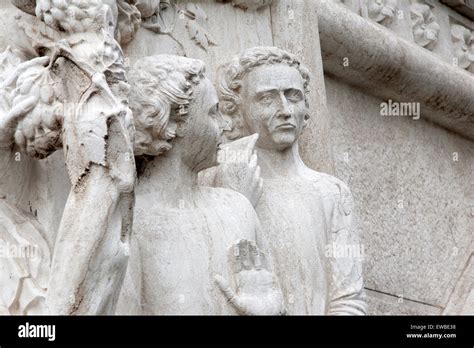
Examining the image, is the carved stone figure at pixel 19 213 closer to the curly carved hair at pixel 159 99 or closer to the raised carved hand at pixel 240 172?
the curly carved hair at pixel 159 99

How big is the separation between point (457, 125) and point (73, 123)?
2.68 metres

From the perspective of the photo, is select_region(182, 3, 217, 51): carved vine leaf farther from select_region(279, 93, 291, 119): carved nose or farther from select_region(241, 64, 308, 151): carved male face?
select_region(279, 93, 291, 119): carved nose

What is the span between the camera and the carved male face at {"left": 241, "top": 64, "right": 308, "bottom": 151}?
5.05m

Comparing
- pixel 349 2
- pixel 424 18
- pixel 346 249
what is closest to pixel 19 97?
pixel 346 249

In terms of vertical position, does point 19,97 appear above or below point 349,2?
below

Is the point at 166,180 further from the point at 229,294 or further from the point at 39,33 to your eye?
the point at 39,33

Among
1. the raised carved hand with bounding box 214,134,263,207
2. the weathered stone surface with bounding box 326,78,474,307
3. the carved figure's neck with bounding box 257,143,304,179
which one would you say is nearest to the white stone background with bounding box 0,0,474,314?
the weathered stone surface with bounding box 326,78,474,307

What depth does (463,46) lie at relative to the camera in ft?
21.8

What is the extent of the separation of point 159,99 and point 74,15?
33 cm

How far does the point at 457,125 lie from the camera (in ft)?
21.4

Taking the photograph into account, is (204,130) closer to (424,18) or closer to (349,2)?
(349,2)

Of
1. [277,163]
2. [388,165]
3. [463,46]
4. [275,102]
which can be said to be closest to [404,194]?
[388,165]

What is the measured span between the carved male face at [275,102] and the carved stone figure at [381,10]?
118 cm

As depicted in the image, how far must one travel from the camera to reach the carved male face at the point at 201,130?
15.0 ft
